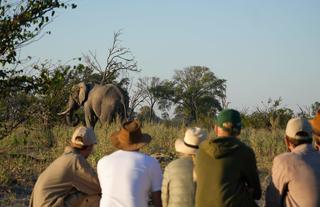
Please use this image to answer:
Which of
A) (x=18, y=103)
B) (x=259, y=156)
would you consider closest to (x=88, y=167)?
(x=18, y=103)

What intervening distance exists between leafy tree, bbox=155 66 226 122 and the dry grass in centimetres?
2948

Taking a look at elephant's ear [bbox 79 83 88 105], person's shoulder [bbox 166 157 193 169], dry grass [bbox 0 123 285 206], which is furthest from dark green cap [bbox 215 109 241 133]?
elephant's ear [bbox 79 83 88 105]

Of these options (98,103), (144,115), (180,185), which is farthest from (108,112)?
(180,185)

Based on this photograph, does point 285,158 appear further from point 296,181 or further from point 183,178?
point 183,178

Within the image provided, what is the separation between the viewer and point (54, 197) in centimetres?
658

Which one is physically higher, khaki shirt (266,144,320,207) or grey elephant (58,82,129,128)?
grey elephant (58,82,129,128)

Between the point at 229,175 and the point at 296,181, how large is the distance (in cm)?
60

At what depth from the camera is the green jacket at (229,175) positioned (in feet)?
16.9

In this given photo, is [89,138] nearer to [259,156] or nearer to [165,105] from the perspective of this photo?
[259,156]

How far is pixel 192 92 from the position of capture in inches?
2092

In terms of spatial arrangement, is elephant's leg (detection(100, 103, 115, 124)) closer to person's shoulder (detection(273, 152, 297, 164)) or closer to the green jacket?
person's shoulder (detection(273, 152, 297, 164))

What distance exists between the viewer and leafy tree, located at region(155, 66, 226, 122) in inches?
1954

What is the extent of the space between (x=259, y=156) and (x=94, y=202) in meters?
8.60

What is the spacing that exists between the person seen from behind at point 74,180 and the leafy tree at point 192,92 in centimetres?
3916
